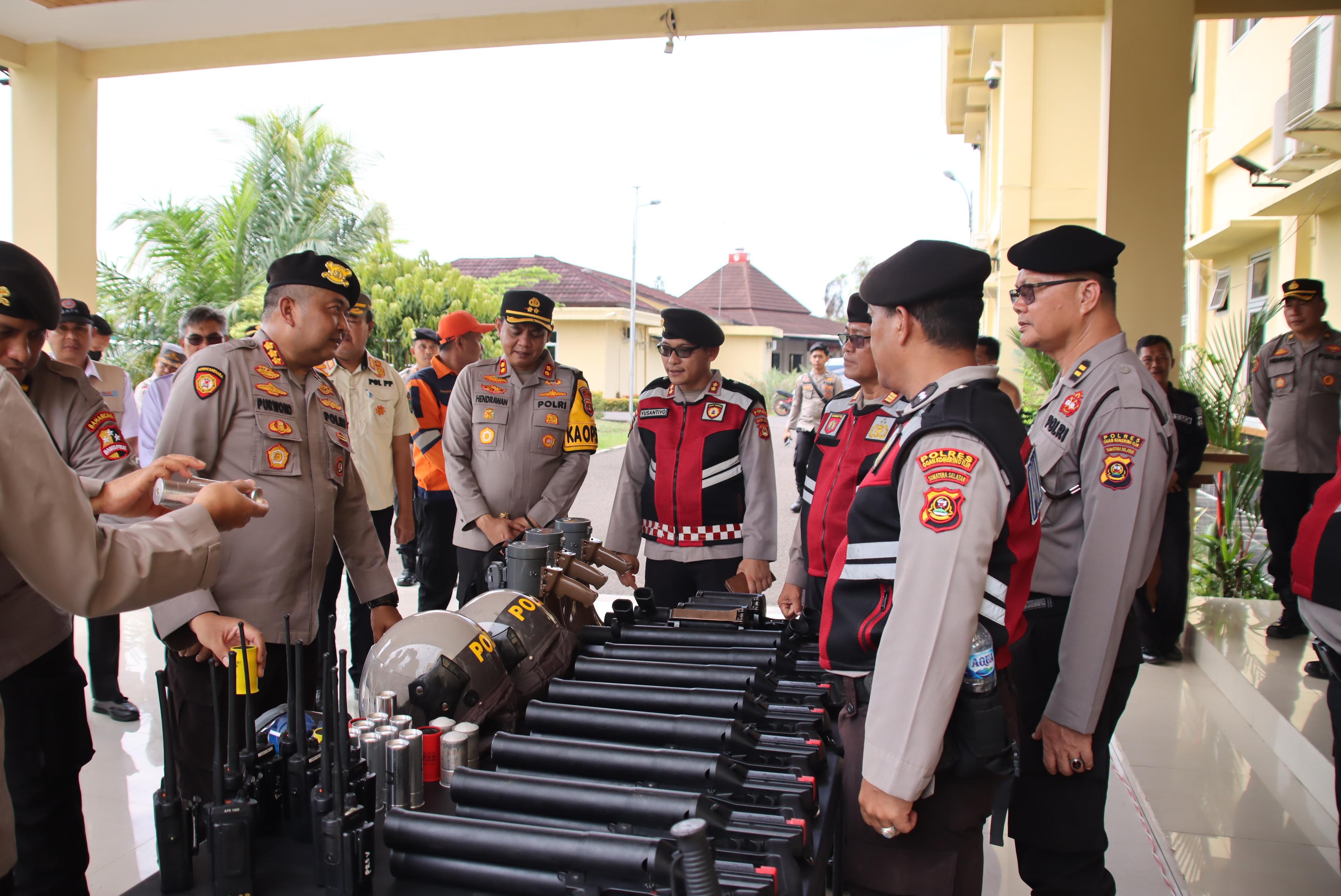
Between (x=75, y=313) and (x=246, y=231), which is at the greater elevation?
(x=246, y=231)

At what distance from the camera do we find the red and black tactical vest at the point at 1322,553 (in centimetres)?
205

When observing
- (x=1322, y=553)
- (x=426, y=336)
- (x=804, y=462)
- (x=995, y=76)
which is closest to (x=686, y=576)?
(x=804, y=462)

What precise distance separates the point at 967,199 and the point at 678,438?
16899 mm

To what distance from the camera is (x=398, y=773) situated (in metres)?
1.45

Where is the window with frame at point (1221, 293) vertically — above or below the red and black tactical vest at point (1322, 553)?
above

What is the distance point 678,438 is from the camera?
3.62 m

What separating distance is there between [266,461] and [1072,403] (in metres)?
2.20

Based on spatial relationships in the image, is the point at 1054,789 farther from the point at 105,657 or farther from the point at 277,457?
the point at 105,657

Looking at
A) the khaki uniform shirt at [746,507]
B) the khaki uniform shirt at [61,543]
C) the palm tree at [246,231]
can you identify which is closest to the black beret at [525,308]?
the khaki uniform shirt at [746,507]

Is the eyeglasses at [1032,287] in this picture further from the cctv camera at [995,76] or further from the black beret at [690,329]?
the cctv camera at [995,76]

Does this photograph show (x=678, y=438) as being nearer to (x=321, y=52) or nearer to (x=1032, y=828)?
(x=1032, y=828)

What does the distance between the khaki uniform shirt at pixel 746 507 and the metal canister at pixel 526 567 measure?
133cm

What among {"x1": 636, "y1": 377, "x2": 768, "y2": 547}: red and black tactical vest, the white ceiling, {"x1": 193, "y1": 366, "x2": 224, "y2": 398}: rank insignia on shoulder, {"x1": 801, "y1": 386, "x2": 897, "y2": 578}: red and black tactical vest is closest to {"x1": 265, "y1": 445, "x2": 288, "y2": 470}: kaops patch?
{"x1": 193, "y1": 366, "x2": 224, "y2": 398}: rank insignia on shoulder

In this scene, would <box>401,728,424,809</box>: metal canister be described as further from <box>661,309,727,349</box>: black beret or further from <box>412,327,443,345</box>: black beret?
<box>412,327,443,345</box>: black beret
